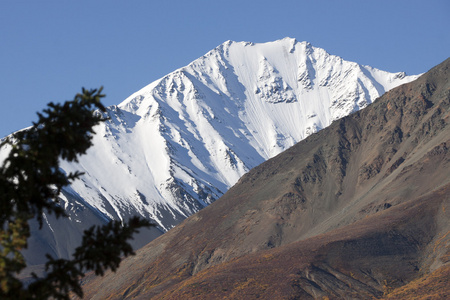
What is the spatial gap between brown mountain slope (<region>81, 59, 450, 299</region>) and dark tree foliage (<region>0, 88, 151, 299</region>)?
333ft

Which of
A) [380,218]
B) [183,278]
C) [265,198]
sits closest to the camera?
[380,218]

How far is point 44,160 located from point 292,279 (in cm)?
10882

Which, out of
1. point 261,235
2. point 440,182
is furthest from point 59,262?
point 261,235

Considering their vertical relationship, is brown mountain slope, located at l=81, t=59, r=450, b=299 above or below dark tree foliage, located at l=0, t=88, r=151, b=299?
below

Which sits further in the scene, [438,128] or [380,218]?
[438,128]

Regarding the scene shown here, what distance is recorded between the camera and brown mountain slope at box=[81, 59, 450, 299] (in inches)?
4793

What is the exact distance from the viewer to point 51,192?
14.5m

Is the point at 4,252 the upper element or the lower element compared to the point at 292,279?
upper

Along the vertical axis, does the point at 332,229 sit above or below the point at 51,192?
below

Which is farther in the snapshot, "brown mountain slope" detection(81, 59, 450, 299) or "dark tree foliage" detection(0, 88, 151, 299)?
"brown mountain slope" detection(81, 59, 450, 299)

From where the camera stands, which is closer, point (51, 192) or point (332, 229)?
point (51, 192)

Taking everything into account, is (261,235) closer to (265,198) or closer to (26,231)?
(265,198)

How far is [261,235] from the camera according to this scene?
167 metres

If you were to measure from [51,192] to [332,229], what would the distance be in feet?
466
